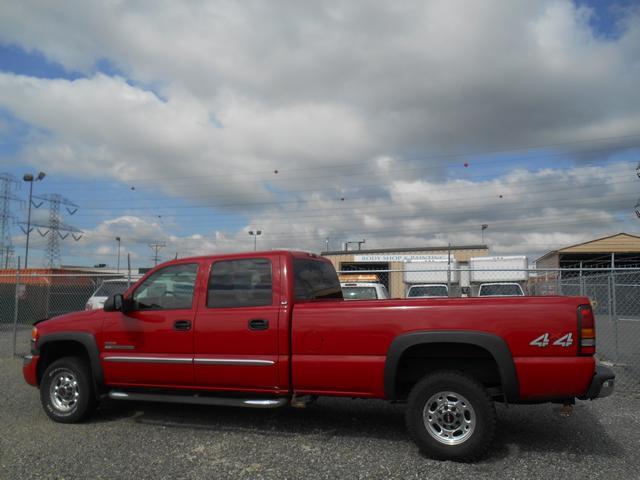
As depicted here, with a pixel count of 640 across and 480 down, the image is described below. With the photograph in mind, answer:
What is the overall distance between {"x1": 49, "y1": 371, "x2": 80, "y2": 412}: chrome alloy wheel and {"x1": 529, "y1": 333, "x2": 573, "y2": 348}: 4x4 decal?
4903 mm

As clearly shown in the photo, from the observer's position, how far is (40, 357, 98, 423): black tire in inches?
239

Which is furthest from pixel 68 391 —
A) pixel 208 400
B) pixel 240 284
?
pixel 240 284

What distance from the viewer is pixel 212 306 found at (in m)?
5.69

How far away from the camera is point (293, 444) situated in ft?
17.4

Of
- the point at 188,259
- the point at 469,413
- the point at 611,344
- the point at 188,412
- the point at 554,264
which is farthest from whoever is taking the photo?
the point at 554,264

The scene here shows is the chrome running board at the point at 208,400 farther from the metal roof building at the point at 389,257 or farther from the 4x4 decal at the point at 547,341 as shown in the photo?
the metal roof building at the point at 389,257

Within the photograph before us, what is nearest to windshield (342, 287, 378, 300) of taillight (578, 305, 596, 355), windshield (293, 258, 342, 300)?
windshield (293, 258, 342, 300)

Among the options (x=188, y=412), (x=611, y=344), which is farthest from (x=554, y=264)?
(x=188, y=412)

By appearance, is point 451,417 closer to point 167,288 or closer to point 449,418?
point 449,418

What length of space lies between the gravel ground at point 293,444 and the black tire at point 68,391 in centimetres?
16

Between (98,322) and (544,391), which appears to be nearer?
(544,391)

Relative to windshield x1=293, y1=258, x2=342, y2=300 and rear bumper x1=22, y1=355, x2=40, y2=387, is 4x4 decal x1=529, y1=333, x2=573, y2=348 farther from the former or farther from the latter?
rear bumper x1=22, y1=355, x2=40, y2=387

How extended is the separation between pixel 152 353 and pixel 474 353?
10.8 ft

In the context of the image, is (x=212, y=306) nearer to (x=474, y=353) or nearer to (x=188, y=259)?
(x=188, y=259)
